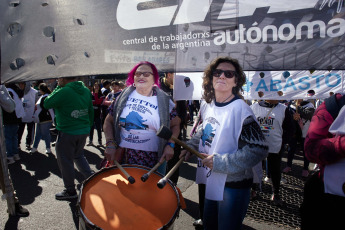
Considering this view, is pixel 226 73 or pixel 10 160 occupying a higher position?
pixel 226 73

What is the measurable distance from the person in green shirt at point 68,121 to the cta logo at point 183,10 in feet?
6.42

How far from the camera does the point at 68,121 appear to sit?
13.1ft

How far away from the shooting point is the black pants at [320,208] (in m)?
1.59

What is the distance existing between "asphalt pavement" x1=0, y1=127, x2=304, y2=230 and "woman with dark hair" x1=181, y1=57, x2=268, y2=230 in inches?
60.3

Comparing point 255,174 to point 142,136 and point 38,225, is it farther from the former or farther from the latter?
point 38,225

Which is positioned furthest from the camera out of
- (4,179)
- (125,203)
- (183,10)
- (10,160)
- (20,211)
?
(10,160)

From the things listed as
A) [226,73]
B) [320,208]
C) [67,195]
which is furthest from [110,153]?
[67,195]

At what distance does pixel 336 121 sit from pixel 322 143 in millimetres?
153

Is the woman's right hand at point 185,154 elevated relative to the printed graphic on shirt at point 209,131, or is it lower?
lower

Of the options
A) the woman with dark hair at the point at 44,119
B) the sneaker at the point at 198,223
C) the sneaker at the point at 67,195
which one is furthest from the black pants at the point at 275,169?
the woman with dark hair at the point at 44,119

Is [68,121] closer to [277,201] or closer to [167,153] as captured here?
[167,153]

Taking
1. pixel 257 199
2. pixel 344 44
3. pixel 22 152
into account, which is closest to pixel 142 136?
pixel 344 44

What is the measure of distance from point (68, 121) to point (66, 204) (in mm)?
1214

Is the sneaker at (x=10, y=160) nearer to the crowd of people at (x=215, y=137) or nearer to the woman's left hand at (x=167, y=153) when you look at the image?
the crowd of people at (x=215, y=137)
